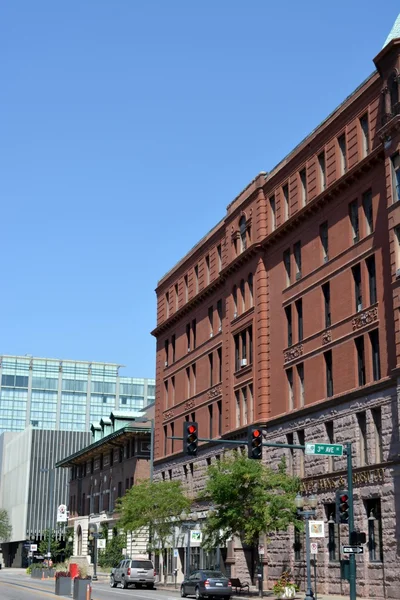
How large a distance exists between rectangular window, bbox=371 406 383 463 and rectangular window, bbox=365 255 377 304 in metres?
5.45

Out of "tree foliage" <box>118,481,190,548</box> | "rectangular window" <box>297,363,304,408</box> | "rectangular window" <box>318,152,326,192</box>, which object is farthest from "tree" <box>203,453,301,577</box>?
"tree foliage" <box>118,481,190,548</box>

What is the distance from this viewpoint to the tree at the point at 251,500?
45.9m

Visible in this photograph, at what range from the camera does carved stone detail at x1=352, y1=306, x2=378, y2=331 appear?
144 feet

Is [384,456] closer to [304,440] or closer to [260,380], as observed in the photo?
[304,440]

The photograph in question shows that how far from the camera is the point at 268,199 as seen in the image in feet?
191

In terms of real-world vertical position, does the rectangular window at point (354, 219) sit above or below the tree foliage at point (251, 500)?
above

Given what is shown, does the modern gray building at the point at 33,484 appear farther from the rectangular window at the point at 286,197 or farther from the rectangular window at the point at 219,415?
the rectangular window at the point at 286,197

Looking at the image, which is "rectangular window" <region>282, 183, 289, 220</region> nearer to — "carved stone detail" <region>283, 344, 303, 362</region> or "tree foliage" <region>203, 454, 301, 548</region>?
"carved stone detail" <region>283, 344, 303, 362</region>

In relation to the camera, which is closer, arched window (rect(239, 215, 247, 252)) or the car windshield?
the car windshield

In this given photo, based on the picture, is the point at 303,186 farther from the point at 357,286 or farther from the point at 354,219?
the point at 357,286

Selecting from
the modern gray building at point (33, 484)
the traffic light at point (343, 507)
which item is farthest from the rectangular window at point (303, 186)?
the modern gray building at point (33, 484)

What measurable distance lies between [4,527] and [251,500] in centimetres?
10241

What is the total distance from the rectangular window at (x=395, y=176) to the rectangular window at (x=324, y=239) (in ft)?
25.5

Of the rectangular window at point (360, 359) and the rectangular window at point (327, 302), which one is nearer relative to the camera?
the rectangular window at point (360, 359)
